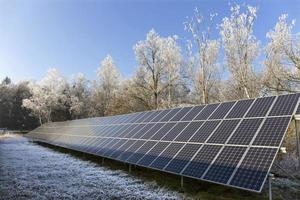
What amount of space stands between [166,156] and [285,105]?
174 inches

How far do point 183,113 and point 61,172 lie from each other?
6178 millimetres

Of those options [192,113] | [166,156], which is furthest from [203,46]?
[166,156]

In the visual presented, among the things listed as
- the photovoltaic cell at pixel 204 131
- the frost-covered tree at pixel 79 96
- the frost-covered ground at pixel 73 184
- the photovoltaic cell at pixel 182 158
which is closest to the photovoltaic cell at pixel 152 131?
the frost-covered ground at pixel 73 184

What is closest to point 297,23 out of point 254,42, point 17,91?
point 254,42

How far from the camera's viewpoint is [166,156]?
11.2 meters

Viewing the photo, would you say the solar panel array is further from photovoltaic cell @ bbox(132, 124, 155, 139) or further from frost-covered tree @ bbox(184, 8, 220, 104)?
frost-covered tree @ bbox(184, 8, 220, 104)

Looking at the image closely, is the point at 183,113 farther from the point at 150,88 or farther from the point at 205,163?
the point at 150,88

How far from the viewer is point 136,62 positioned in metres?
42.2

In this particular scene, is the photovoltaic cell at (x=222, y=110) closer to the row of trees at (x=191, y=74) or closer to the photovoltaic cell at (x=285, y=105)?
the photovoltaic cell at (x=285, y=105)

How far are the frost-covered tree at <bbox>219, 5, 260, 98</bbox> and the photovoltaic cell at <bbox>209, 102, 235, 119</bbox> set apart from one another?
49.6 ft

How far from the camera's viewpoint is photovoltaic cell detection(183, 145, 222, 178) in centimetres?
917

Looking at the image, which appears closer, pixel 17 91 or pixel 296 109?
pixel 296 109

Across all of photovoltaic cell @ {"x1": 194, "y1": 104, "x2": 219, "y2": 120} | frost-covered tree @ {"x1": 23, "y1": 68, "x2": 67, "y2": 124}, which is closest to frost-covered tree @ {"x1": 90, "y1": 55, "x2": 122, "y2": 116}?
frost-covered tree @ {"x1": 23, "y1": 68, "x2": 67, "y2": 124}

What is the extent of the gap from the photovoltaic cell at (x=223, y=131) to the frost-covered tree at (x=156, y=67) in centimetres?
2833
